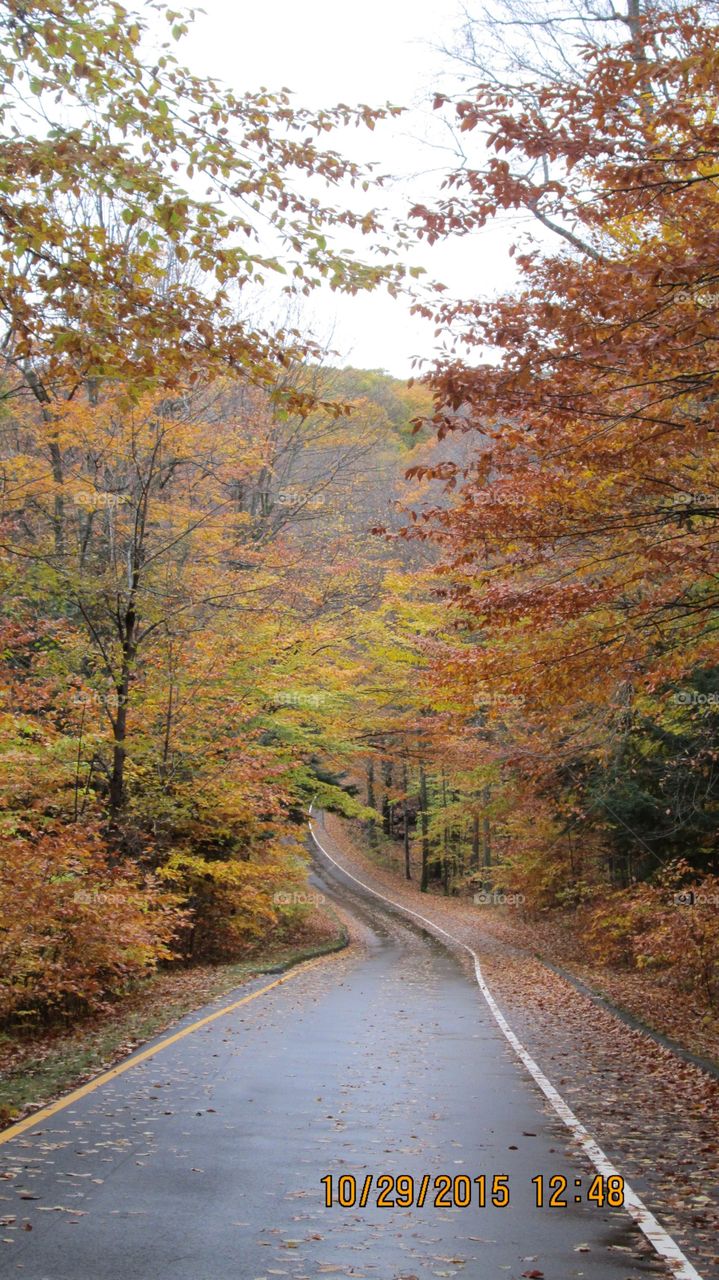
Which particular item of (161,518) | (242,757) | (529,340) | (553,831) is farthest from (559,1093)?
(553,831)

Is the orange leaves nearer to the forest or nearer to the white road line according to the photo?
the forest

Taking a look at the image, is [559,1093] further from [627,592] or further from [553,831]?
[553,831]

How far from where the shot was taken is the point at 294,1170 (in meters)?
6.40

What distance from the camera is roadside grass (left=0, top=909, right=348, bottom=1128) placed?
8.75 meters

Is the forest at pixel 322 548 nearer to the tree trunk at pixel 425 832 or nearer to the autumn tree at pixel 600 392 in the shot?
the autumn tree at pixel 600 392

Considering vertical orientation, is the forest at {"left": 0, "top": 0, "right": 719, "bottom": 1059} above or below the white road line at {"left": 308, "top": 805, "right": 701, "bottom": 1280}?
above

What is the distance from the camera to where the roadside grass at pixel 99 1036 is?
28.7ft

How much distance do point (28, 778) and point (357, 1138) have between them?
897 centimetres

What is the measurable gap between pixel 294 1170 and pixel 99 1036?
6.19 metres

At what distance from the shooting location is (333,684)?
27422 millimetres

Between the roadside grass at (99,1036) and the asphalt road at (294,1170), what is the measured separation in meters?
0.49
